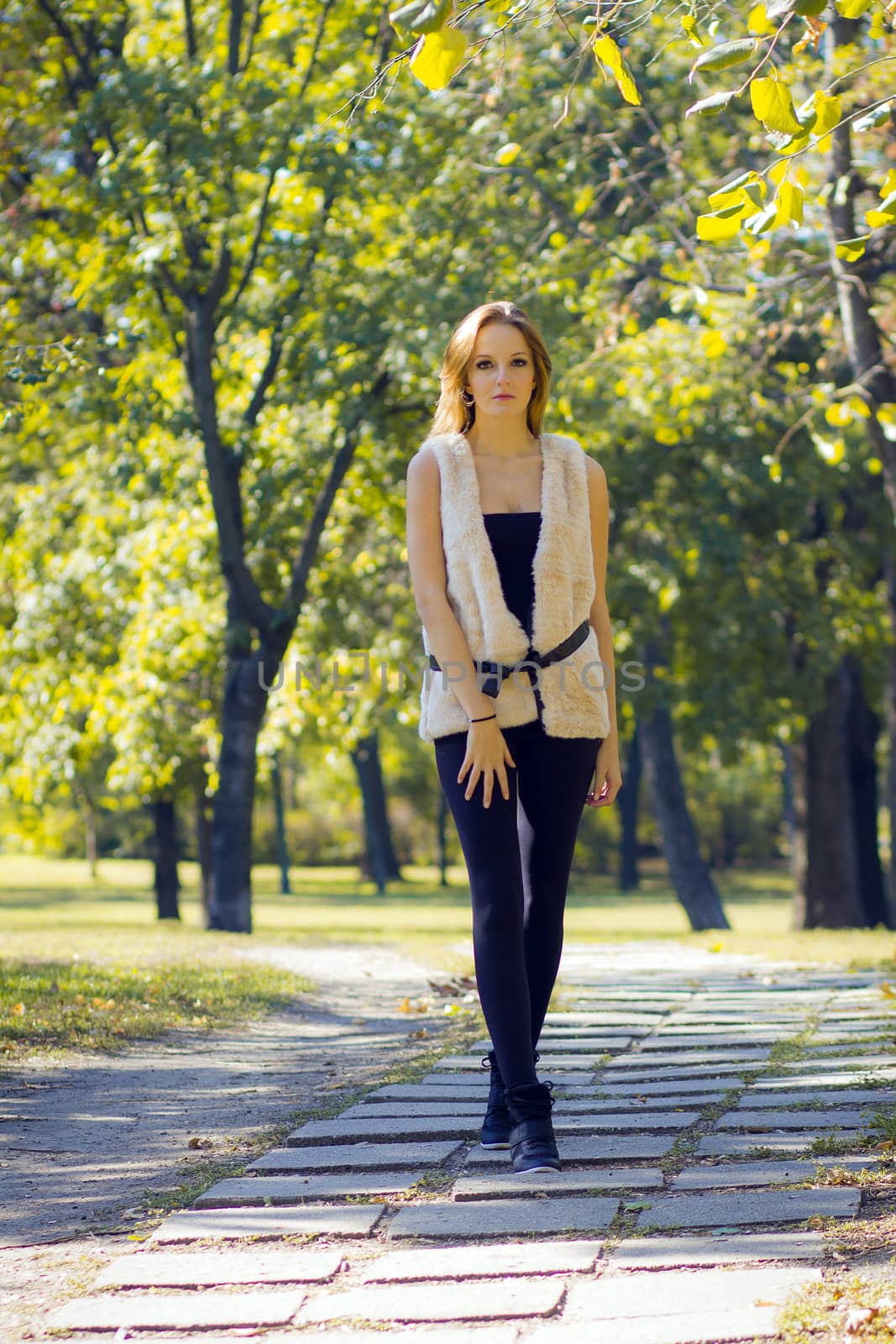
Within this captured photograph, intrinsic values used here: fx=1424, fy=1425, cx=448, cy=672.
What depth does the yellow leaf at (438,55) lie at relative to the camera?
3115 millimetres

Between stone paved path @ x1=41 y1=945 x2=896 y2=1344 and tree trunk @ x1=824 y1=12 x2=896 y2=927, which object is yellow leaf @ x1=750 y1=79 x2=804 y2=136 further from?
tree trunk @ x1=824 y1=12 x2=896 y2=927

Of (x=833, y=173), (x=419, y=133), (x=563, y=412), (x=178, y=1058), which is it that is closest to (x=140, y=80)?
(x=419, y=133)

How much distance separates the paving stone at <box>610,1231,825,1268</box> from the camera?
274 centimetres

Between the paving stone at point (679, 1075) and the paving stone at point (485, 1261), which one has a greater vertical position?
the paving stone at point (485, 1261)

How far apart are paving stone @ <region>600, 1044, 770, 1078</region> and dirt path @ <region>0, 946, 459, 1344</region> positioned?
0.84 meters

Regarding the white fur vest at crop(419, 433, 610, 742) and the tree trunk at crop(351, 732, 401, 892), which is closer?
the white fur vest at crop(419, 433, 610, 742)

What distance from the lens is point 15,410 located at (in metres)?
7.76

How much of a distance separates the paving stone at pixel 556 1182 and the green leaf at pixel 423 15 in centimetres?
258

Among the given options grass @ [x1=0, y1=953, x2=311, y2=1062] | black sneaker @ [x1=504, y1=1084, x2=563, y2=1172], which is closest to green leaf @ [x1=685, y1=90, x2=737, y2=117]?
black sneaker @ [x1=504, y1=1084, x2=563, y2=1172]

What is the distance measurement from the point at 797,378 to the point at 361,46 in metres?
5.12

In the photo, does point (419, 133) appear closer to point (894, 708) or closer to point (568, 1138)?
point (894, 708)

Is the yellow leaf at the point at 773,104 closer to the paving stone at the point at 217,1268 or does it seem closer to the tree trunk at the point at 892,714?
the paving stone at the point at 217,1268

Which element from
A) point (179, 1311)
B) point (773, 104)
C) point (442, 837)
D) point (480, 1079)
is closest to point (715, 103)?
point (773, 104)

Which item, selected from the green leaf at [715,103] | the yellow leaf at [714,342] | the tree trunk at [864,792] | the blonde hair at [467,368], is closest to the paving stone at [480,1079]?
the blonde hair at [467,368]
